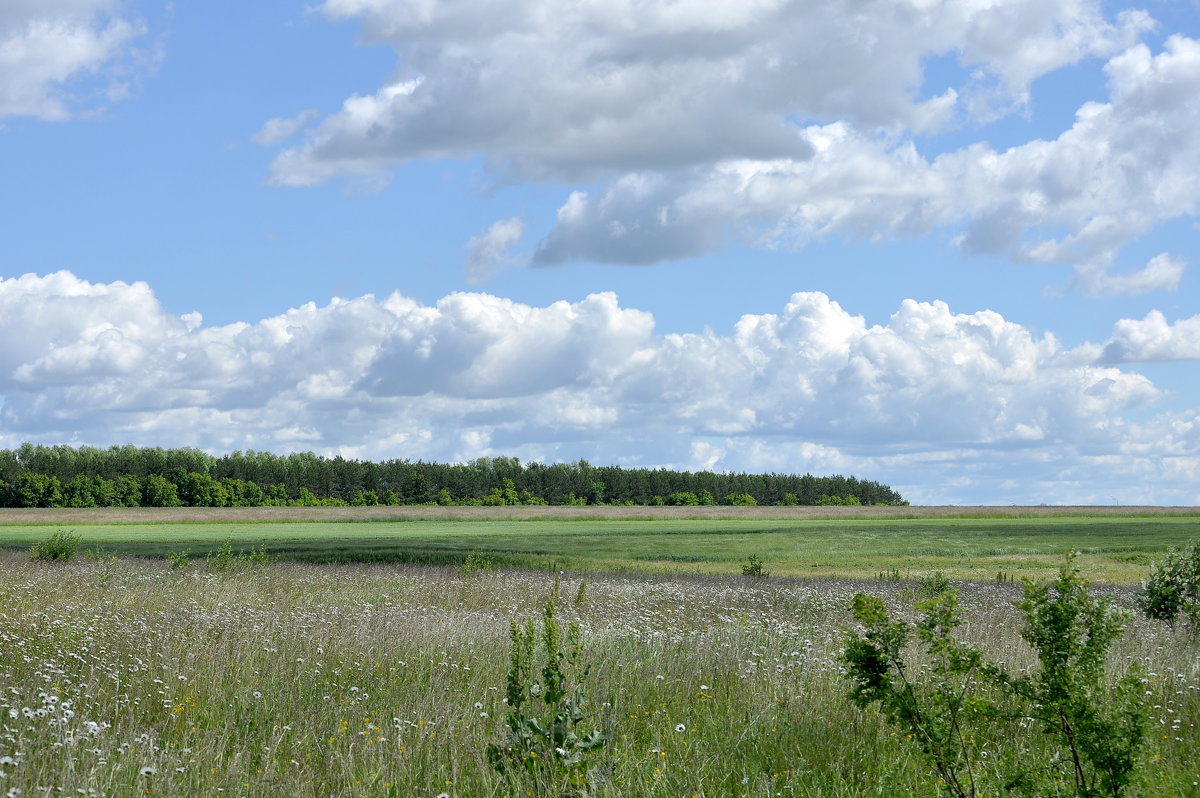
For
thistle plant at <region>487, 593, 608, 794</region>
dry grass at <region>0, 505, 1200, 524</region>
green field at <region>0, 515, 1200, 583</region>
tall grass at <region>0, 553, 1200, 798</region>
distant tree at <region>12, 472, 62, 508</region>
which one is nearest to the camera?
thistle plant at <region>487, 593, 608, 794</region>

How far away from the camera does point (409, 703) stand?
841 cm

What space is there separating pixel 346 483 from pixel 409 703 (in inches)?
5847

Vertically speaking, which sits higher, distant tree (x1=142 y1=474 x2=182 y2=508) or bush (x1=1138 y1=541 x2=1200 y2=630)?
bush (x1=1138 y1=541 x2=1200 y2=630)

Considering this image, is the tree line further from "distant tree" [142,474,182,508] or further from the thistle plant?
the thistle plant

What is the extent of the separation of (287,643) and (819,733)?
5671 millimetres

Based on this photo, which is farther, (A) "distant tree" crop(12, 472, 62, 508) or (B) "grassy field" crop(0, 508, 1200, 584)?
(A) "distant tree" crop(12, 472, 62, 508)

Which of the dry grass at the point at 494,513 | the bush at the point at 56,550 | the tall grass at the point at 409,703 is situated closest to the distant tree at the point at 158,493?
the dry grass at the point at 494,513

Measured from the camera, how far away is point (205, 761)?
6617 mm

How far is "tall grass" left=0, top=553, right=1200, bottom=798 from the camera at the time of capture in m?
6.51

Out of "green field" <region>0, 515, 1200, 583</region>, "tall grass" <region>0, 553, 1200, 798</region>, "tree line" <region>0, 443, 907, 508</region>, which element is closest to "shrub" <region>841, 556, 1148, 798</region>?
"tall grass" <region>0, 553, 1200, 798</region>

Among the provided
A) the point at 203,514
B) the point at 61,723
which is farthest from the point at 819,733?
the point at 203,514

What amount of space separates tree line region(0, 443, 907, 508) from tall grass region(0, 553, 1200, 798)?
13157 cm

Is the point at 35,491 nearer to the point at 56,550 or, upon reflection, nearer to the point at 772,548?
the point at 772,548

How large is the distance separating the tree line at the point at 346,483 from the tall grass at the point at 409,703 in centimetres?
13157
